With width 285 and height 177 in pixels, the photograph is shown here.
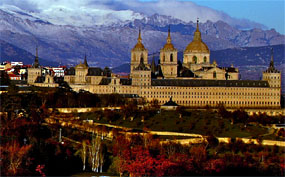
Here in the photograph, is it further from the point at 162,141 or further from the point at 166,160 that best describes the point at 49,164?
the point at 162,141

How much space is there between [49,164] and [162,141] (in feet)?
57.1

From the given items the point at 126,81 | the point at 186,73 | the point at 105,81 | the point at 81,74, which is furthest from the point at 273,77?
the point at 81,74

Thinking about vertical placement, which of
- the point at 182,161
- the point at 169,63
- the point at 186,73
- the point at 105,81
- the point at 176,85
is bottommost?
the point at 182,161

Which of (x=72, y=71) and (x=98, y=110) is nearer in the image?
(x=98, y=110)

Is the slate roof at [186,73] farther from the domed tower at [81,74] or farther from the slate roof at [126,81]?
the domed tower at [81,74]

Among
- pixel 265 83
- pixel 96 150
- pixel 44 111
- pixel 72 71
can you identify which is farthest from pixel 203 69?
pixel 96 150

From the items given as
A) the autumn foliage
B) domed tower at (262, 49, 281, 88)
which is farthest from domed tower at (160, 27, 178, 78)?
the autumn foliage

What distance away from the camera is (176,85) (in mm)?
117938

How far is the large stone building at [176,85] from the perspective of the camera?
385ft

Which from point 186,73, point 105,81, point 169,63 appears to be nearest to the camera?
point 105,81

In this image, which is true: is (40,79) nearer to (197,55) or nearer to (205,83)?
(205,83)

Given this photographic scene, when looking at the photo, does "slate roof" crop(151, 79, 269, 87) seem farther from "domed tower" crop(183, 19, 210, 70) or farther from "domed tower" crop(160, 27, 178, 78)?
"domed tower" crop(183, 19, 210, 70)

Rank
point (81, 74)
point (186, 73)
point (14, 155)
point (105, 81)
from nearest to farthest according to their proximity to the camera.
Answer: point (14, 155) → point (105, 81) → point (81, 74) → point (186, 73)

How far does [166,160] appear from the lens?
67.1 metres
